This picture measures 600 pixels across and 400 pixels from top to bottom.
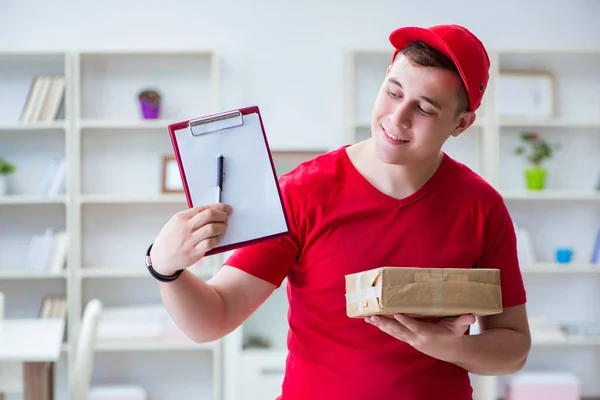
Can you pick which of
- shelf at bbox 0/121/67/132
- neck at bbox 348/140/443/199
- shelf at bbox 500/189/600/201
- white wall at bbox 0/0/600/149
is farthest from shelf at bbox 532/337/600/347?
neck at bbox 348/140/443/199

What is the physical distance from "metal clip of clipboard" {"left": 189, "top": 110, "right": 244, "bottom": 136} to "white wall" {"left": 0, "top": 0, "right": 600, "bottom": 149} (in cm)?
345

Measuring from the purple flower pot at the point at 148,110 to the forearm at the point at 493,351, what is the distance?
334 cm

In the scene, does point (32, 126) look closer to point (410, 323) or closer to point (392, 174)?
point (392, 174)

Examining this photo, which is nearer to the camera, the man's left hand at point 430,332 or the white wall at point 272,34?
the man's left hand at point 430,332

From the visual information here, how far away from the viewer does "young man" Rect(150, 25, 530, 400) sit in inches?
51.8

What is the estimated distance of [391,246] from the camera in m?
1.35

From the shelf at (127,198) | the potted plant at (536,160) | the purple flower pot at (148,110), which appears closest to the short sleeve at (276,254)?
the shelf at (127,198)

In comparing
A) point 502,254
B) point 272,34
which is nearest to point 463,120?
point 502,254

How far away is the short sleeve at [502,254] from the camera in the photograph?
1.42 meters

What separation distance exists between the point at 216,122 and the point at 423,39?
360mm

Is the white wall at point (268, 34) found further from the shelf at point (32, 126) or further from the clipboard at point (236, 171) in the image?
the clipboard at point (236, 171)

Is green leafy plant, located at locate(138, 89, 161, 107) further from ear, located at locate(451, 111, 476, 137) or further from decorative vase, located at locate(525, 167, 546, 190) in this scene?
ear, located at locate(451, 111, 476, 137)

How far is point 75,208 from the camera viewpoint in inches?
175

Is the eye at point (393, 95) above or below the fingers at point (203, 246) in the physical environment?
above
